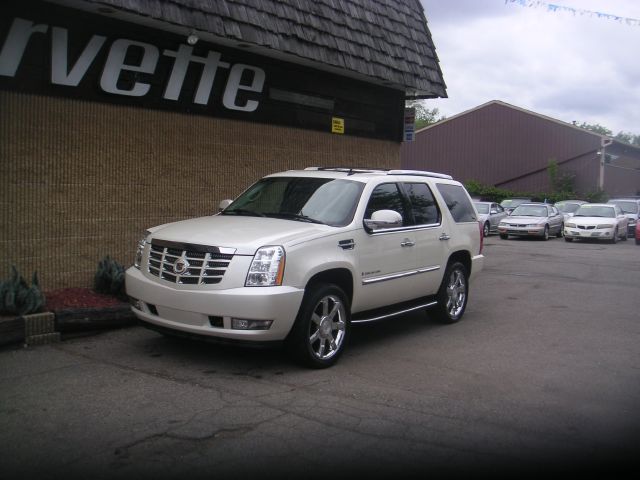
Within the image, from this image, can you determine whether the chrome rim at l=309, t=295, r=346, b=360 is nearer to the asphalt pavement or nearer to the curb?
the asphalt pavement

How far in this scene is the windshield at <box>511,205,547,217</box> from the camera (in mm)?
25078

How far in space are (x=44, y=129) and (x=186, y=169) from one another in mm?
2137

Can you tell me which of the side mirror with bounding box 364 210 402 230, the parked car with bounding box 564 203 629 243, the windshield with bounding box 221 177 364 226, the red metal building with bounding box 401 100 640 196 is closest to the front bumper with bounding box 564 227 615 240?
the parked car with bounding box 564 203 629 243

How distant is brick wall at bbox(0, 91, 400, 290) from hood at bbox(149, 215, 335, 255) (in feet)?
6.62

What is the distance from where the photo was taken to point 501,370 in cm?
606

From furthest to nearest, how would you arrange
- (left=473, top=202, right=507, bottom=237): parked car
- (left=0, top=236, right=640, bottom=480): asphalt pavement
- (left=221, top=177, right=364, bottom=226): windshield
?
(left=473, top=202, right=507, bottom=237): parked car → (left=221, top=177, right=364, bottom=226): windshield → (left=0, top=236, right=640, bottom=480): asphalt pavement

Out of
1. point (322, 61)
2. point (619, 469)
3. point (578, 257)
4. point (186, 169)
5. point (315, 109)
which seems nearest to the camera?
point (619, 469)

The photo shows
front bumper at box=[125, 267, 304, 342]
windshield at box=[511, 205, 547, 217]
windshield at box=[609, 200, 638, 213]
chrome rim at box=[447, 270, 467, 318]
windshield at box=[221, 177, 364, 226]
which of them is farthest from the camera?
windshield at box=[609, 200, 638, 213]

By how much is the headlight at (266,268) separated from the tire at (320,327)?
41 cm

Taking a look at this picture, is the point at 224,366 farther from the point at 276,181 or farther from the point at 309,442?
the point at 276,181

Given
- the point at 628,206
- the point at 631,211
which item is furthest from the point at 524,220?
the point at 628,206

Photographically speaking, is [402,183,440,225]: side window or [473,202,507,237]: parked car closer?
[402,183,440,225]: side window

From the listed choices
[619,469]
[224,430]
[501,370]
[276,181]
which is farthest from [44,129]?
[619,469]

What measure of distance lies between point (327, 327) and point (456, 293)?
2.91 metres
